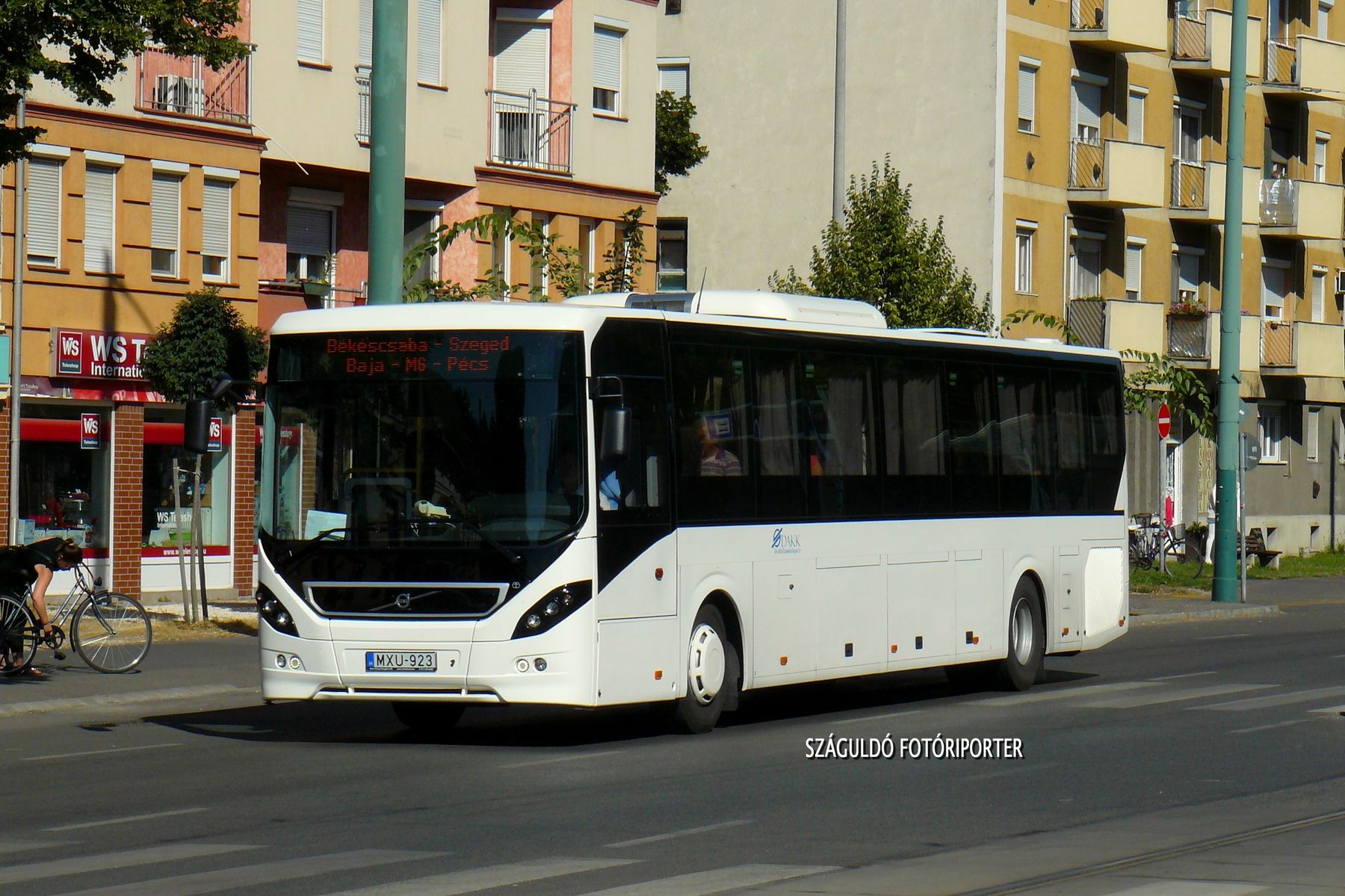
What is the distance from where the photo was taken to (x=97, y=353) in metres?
28.5

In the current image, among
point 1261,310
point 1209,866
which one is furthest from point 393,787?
point 1261,310

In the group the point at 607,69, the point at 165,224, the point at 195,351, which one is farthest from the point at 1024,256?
the point at 195,351

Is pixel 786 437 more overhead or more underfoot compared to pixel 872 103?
more underfoot

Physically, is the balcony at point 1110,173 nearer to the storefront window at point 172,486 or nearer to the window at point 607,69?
the window at point 607,69

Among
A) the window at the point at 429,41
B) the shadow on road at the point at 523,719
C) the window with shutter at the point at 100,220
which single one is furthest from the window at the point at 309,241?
the shadow on road at the point at 523,719

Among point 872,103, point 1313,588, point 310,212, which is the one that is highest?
point 872,103

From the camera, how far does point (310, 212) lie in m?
33.1

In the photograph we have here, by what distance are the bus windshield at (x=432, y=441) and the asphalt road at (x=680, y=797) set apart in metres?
1.52

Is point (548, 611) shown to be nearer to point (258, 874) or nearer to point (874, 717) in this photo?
point (874, 717)

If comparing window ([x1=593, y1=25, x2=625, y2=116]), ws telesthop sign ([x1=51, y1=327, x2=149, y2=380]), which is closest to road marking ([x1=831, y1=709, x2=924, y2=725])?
ws telesthop sign ([x1=51, y1=327, x2=149, y2=380])

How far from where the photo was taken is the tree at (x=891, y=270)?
105ft

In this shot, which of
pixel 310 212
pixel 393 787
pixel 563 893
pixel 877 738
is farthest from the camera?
pixel 310 212

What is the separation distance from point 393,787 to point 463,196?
23688 mm

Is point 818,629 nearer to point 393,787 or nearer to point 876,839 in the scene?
point 393,787
